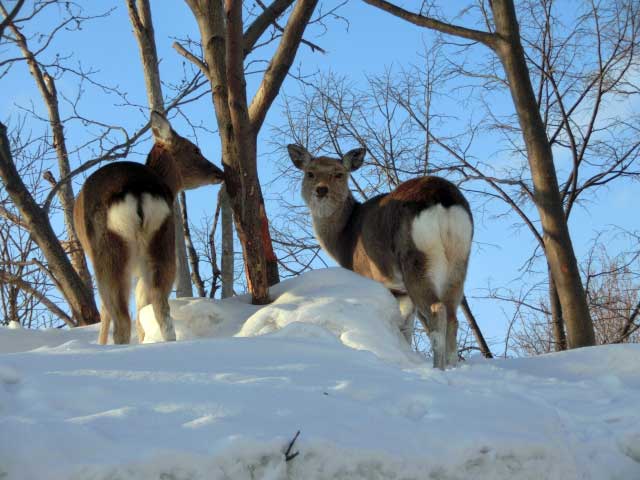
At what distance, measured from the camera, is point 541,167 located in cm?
985

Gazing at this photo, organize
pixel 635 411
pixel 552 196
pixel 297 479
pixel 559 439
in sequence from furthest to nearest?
pixel 552 196, pixel 635 411, pixel 559 439, pixel 297 479

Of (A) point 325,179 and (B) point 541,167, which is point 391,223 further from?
(B) point 541,167

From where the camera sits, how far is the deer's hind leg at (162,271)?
6.74m

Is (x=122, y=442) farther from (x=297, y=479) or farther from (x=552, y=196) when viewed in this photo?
(x=552, y=196)

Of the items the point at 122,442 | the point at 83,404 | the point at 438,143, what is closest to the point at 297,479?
the point at 122,442

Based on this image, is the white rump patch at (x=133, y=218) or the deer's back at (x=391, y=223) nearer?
the white rump patch at (x=133, y=218)

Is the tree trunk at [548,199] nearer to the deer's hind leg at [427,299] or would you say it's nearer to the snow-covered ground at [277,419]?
the deer's hind leg at [427,299]

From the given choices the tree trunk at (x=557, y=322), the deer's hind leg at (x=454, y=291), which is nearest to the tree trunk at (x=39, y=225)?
the deer's hind leg at (x=454, y=291)

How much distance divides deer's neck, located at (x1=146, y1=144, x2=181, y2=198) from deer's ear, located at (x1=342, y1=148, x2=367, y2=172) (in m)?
2.54

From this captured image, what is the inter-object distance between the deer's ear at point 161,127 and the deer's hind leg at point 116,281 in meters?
2.23

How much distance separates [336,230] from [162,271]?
346 centimetres

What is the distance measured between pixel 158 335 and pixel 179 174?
6.95 feet

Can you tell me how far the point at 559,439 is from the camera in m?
4.07

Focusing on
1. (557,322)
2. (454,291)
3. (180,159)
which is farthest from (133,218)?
(557,322)
